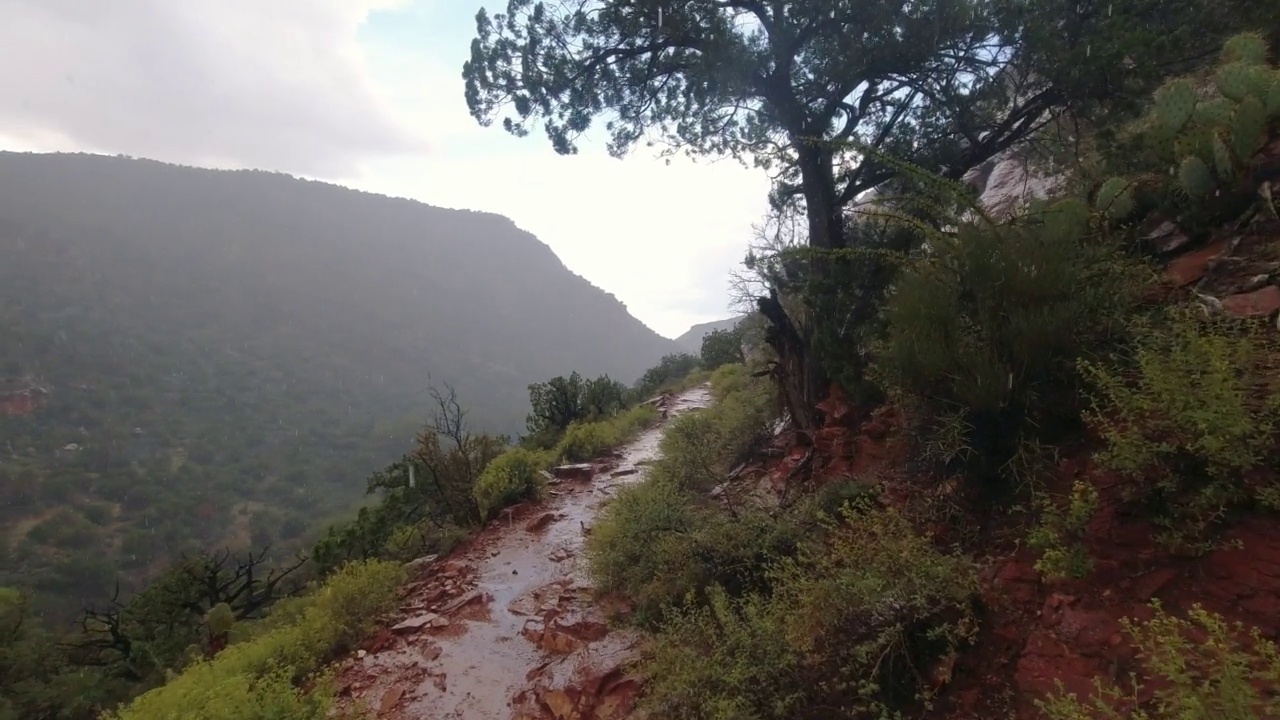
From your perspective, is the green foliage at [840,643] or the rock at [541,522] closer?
the green foliage at [840,643]

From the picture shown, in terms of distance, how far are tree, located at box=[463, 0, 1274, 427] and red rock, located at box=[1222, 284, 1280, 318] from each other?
3.54m

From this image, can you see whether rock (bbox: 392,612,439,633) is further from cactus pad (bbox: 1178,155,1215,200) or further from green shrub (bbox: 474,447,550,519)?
cactus pad (bbox: 1178,155,1215,200)

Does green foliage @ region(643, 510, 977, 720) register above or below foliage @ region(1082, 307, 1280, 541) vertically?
below

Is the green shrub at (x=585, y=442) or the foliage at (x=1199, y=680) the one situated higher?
the foliage at (x=1199, y=680)

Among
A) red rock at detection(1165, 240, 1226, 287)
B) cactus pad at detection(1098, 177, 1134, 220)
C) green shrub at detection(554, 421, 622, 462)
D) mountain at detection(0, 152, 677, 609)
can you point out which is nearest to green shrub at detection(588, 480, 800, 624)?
red rock at detection(1165, 240, 1226, 287)

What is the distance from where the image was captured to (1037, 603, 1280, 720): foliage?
5.89ft

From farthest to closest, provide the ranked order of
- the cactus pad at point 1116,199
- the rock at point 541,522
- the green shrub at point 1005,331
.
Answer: the rock at point 541,522 → the cactus pad at point 1116,199 → the green shrub at point 1005,331

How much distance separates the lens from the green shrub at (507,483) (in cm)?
860

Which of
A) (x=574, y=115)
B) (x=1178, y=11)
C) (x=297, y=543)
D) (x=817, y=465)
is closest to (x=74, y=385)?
(x=297, y=543)

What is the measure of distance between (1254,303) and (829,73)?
15.6 feet

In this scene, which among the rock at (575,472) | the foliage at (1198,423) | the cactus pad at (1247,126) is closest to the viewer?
Answer: the foliage at (1198,423)

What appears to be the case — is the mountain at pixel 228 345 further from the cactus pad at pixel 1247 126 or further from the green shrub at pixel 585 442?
the cactus pad at pixel 1247 126

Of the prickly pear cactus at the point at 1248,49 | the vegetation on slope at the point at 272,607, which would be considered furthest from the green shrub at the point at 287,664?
the prickly pear cactus at the point at 1248,49

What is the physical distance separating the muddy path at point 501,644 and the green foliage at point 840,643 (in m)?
0.77
